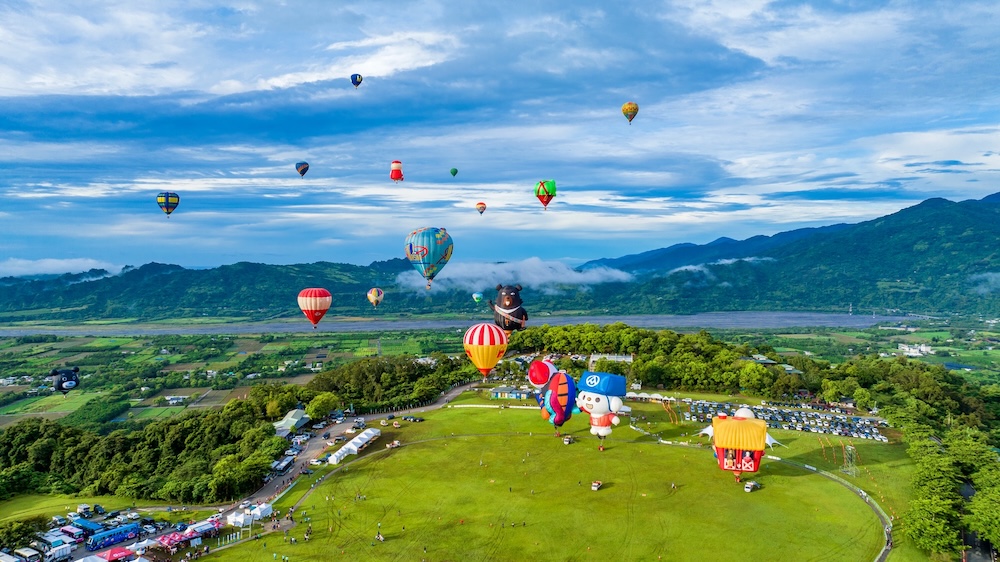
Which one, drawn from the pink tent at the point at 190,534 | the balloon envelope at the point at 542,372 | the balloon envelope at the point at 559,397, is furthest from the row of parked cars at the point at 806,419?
the pink tent at the point at 190,534

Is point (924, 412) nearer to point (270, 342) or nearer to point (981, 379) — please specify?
point (981, 379)

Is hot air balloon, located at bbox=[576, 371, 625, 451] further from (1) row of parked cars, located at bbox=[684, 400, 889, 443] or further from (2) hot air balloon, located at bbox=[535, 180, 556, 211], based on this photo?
(2) hot air balloon, located at bbox=[535, 180, 556, 211]

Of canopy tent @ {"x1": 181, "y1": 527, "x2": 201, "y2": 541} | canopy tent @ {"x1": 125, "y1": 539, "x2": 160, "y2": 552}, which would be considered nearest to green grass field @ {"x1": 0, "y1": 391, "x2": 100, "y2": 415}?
canopy tent @ {"x1": 125, "y1": 539, "x2": 160, "y2": 552}

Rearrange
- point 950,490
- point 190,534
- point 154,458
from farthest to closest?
point 154,458, point 950,490, point 190,534

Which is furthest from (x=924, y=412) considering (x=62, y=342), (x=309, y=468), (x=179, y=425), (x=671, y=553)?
(x=62, y=342)

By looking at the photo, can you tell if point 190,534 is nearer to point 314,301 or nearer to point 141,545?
point 141,545

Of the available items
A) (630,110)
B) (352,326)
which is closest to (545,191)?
(630,110)
